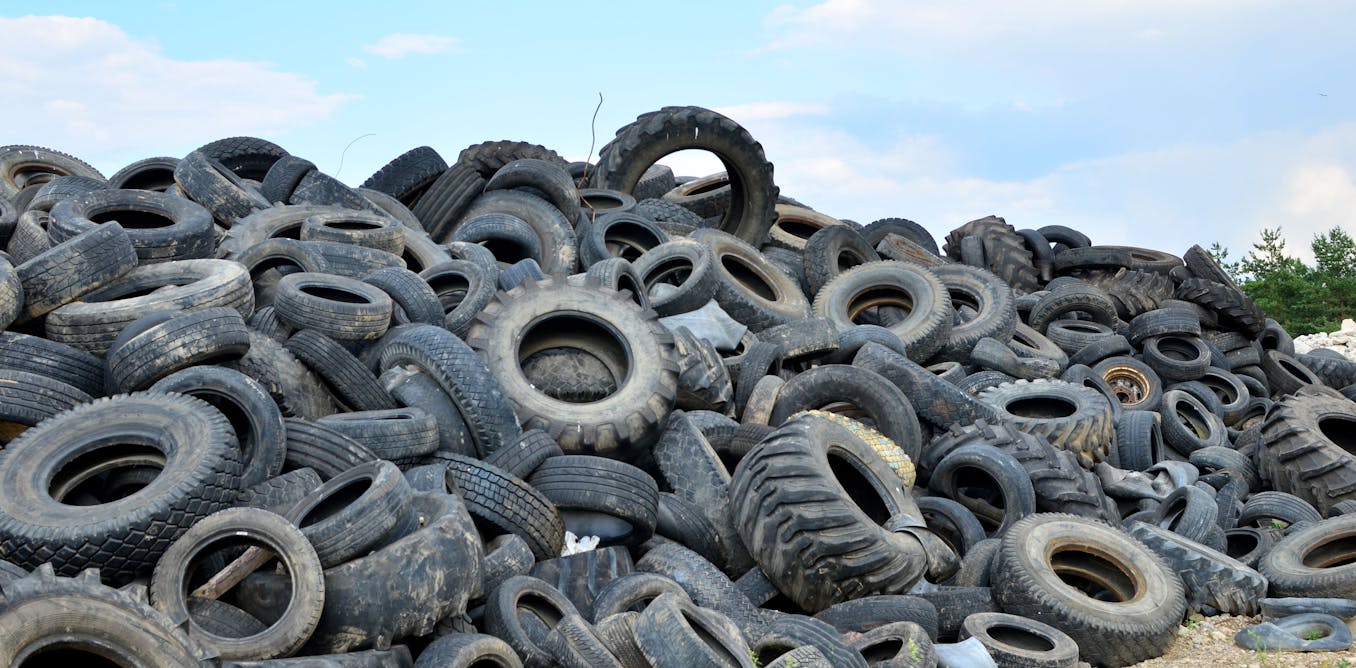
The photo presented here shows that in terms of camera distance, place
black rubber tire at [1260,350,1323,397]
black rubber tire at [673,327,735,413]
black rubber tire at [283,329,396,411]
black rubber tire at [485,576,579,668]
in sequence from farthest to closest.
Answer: black rubber tire at [1260,350,1323,397], black rubber tire at [673,327,735,413], black rubber tire at [283,329,396,411], black rubber tire at [485,576,579,668]

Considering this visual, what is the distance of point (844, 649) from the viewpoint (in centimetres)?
538

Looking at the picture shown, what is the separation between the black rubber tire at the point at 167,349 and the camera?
6.46 m

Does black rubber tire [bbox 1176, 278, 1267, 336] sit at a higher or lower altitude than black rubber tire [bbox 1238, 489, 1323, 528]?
higher

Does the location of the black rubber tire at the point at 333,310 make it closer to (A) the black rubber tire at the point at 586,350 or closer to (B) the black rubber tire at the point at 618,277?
(A) the black rubber tire at the point at 586,350

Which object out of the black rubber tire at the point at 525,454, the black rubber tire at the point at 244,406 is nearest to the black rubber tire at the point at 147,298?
the black rubber tire at the point at 244,406

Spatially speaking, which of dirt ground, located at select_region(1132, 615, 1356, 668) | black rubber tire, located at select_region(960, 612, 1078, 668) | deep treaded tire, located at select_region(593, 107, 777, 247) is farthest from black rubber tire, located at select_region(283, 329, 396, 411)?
deep treaded tire, located at select_region(593, 107, 777, 247)

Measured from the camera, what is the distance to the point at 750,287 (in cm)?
1226

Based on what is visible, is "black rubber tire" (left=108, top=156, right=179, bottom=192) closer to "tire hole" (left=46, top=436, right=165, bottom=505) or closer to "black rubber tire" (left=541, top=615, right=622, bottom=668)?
"tire hole" (left=46, top=436, right=165, bottom=505)

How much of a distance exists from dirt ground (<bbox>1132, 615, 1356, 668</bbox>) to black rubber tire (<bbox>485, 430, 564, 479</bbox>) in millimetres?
3100

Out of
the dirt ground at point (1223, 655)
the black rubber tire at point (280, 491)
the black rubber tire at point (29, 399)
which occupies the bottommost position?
the dirt ground at point (1223, 655)

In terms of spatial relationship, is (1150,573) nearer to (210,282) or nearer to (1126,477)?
(1126,477)

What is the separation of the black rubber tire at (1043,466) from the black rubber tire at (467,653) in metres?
4.60

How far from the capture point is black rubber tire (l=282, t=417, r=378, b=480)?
20.5ft

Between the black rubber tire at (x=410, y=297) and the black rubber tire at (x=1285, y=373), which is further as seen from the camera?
the black rubber tire at (x=1285, y=373)
